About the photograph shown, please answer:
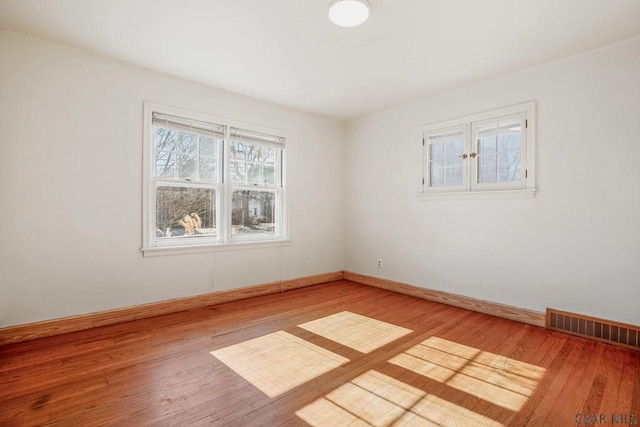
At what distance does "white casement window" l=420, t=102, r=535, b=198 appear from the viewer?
3.26 meters

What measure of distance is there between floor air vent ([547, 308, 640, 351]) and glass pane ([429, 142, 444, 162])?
6.73 ft

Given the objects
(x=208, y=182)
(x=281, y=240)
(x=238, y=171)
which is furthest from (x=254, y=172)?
(x=281, y=240)

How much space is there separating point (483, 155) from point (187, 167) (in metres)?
3.45

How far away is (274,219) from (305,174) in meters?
0.85

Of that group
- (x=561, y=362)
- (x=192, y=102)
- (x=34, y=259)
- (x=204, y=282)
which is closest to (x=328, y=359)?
(x=561, y=362)

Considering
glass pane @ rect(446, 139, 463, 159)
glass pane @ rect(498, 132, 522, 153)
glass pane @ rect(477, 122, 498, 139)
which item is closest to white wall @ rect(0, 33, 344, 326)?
glass pane @ rect(446, 139, 463, 159)

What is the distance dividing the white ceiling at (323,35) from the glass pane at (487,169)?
900 millimetres

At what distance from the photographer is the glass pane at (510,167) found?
10.9ft

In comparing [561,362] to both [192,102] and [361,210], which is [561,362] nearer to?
[361,210]

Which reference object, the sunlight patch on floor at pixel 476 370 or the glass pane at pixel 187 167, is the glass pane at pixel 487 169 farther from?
the glass pane at pixel 187 167

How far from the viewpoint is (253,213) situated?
4.26m

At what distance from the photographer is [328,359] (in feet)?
7.79

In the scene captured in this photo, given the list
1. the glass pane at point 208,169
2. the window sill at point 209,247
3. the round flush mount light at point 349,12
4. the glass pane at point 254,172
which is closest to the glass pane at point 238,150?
the glass pane at point 254,172

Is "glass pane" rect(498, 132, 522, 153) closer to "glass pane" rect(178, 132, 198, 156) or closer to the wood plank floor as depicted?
the wood plank floor
